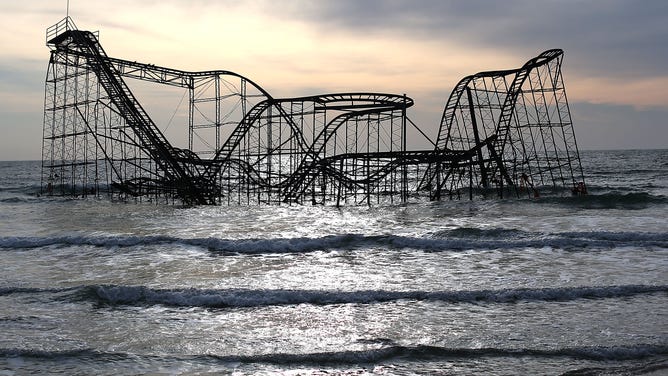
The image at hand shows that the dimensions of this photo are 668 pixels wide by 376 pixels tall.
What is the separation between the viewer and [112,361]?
8008 mm

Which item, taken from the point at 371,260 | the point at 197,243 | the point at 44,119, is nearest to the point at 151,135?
the point at 44,119

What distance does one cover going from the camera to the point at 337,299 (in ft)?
37.4

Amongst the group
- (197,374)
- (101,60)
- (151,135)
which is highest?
(101,60)

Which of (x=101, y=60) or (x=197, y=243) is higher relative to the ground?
(x=101, y=60)

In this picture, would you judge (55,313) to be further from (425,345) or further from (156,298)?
(425,345)

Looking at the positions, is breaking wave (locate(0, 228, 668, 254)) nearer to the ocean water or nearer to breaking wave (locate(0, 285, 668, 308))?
the ocean water

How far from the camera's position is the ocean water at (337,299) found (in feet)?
26.2

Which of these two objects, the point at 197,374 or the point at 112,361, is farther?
the point at 112,361

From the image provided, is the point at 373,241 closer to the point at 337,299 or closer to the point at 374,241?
the point at 374,241

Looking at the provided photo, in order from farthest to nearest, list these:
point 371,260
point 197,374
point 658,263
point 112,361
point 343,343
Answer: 1. point 371,260
2. point 658,263
3. point 343,343
4. point 112,361
5. point 197,374

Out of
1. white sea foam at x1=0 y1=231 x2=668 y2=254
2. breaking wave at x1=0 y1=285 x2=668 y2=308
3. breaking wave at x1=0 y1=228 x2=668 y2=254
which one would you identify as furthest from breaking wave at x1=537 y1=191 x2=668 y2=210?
breaking wave at x1=0 y1=285 x2=668 y2=308

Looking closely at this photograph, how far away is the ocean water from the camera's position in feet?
26.2

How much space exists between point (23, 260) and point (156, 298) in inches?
259

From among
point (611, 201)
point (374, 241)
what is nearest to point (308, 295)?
point (374, 241)
